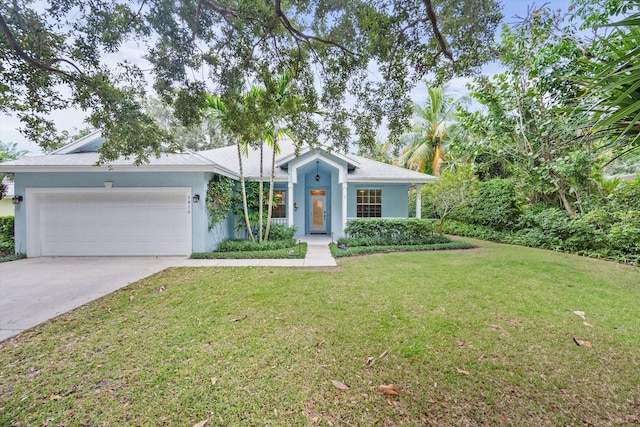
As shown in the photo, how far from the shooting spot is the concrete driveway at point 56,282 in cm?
440

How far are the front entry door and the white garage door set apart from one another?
20.9 feet

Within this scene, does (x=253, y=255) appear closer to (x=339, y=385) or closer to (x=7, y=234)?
(x=339, y=385)

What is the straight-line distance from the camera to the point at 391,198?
42.2ft

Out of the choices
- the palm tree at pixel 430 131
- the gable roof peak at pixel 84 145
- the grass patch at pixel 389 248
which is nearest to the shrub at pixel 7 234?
the gable roof peak at pixel 84 145

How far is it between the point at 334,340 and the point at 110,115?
571cm

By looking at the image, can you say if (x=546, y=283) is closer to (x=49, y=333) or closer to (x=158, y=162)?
(x=49, y=333)

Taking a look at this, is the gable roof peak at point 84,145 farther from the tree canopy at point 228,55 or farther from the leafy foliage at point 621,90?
the leafy foliage at point 621,90

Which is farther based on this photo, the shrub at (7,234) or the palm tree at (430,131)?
the palm tree at (430,131)

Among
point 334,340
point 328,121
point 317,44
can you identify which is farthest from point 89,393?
point 317,44

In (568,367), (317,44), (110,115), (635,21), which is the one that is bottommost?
(568,367)

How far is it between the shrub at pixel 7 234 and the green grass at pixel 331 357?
782cm

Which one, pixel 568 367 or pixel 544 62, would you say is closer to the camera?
pixel 568 367

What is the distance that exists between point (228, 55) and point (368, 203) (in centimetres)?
924

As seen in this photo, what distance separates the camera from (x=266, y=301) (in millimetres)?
4934
